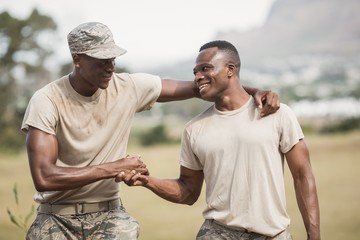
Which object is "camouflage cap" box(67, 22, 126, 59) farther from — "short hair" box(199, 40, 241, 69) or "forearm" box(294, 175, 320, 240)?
"forearm" box(294, 175, 320, 240)

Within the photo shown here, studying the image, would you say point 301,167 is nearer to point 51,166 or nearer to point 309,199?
point 309,199

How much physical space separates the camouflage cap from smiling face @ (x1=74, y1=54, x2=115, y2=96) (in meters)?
0.05

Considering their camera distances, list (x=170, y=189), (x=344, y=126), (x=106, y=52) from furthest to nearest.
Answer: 1. (x=344, y=126)
2. (x=170, y=189)
3. (x=106, y=52)

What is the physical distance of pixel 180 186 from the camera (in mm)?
4406

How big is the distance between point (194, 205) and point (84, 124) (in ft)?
54.6

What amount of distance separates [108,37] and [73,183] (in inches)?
36.3

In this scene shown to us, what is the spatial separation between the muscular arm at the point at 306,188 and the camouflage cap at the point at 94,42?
120 cm

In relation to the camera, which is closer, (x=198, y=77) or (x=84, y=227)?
(x=198, y=77)

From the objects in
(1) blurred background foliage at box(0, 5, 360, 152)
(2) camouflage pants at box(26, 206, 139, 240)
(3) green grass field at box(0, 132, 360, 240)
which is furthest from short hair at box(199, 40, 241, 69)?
(1) blurred background foliage at box(0, 5, 360, 152)

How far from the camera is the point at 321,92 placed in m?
25.8

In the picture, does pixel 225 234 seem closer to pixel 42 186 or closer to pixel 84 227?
pixel 84 227

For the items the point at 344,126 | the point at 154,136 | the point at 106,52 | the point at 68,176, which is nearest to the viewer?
the point at 68,176

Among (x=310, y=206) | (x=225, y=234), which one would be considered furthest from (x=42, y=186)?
(x=310, y=206)

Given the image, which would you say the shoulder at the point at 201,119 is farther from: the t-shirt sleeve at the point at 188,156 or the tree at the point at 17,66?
the tree at the point at 17,66
